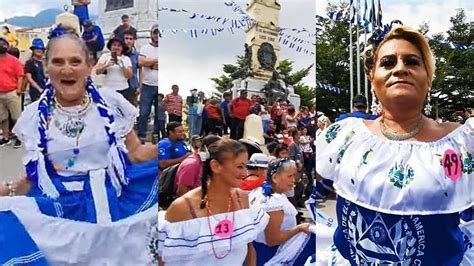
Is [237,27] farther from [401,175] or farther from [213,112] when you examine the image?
[401,175]

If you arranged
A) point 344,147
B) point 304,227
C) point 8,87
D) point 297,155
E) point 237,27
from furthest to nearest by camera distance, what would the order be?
point 304,227, point 297,155, point 237,27, point 8,87, point 344,147

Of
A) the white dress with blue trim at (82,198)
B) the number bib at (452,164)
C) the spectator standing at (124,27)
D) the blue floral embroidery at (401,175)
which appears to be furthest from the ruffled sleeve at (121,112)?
the number bib at (452,164)

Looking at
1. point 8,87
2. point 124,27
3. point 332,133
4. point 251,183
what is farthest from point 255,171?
point 8,87

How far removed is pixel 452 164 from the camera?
182 cm

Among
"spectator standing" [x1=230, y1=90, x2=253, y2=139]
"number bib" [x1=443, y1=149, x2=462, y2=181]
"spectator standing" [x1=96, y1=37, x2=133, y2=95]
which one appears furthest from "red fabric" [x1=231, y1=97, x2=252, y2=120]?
"number bib" [x1=443, y1=149, x2=462, y2=181]

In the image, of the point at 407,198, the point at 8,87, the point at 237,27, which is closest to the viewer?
the point at 407,198

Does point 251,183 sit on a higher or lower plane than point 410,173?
lower

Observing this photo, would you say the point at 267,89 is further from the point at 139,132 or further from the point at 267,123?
the point at 139,132

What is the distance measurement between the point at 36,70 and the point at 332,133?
43.2 inches

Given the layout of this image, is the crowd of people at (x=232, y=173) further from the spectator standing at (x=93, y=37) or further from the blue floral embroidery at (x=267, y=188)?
the spectator standing at (x=93, y=37)

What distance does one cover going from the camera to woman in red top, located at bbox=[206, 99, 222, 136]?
7.19ft

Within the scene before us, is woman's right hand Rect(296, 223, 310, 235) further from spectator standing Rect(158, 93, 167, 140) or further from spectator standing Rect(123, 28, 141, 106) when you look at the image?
spectator standing Rect(123, 28, 141, 106)

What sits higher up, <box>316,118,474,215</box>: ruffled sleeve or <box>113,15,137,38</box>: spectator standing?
<box>113,15,137,38</box>: spectator standing

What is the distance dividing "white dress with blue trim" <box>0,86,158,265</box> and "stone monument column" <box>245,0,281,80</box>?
0.52m
